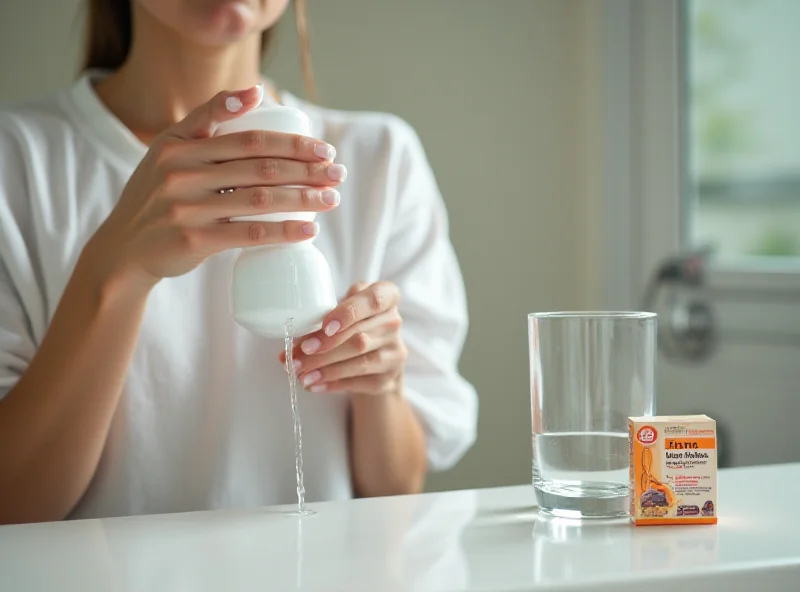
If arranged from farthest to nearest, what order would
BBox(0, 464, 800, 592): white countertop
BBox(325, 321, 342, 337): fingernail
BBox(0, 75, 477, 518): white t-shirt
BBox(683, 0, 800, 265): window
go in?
BBox(683, 0, 800, 265): window, BBox(0, 75, 477, 518): white t-shirt, BBox(325, 321, 342, 337): fingernail, BBox(0, 464, 800, 592): white countertop

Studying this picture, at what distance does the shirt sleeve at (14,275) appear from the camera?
0.92 m

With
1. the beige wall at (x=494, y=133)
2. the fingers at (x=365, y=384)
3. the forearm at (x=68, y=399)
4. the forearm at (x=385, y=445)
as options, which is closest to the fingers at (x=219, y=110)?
the forearm at (x=68, y=399)

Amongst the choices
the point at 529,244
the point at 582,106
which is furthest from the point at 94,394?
the point at 582,106

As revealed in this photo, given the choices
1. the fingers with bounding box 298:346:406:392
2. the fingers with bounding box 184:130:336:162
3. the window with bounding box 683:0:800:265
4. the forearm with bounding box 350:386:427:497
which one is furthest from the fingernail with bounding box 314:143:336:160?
the window with bounding box 683:0:800:265

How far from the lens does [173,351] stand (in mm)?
990

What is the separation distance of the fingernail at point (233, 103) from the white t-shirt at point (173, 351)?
39 cm

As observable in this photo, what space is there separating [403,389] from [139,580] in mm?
549

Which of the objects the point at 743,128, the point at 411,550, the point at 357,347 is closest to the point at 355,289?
the point at 357,347

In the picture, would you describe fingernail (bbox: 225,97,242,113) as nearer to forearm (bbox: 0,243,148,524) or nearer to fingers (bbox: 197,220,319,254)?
fingers (bbox: 197,220,319,254)

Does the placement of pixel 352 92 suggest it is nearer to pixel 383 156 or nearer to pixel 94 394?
pixel 383 156

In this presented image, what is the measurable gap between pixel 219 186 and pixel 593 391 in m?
0.29

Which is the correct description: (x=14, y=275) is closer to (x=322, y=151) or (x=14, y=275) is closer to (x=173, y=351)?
(x=173, y=351)

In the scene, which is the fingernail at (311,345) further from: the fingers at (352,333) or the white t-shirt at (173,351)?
the white t-shirt at (173,351)

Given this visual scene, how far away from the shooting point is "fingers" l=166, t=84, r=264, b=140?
0.65 m
